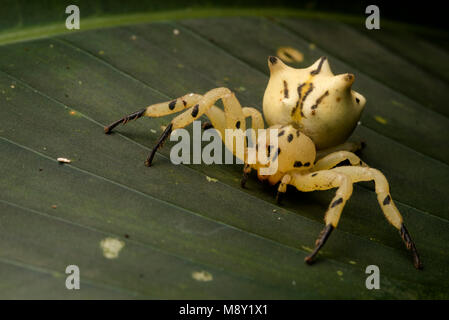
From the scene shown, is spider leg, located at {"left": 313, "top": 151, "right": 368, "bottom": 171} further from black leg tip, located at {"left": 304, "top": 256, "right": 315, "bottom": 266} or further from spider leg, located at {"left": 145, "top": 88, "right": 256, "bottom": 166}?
black leg tip, located at {"left": 304, "top": 256, "right": 315, "bottom": 266}

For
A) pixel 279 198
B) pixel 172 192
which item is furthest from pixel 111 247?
pixel 279 198

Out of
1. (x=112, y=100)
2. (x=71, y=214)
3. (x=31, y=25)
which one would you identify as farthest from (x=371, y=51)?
(x=71, y=214)

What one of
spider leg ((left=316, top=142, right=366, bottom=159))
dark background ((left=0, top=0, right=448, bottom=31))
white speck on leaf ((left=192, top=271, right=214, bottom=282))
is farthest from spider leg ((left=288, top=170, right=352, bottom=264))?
dark background ((left=0, top=0, right=448, bottom=31))

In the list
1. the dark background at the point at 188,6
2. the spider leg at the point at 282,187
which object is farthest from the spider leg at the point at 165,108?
the dark background at the point at 188,6

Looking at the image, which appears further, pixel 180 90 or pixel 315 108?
pixel 180 90

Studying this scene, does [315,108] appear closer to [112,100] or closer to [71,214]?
[112,100]

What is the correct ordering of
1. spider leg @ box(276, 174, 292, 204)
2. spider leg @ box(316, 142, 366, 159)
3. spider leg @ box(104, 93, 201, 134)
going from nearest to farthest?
1. spider leg @ box(276, 174, 292, 204)
2. spider leg @ box(104, 93, 201, 134)
3. spider leg @ box(316, 142, 366, 159)
